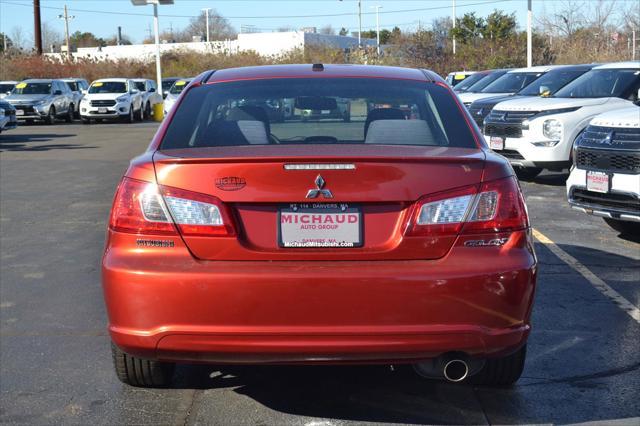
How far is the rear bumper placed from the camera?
3.67m

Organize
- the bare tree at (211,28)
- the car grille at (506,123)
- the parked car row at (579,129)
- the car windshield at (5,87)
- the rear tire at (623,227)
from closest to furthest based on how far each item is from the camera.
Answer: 1. the parked car row at (579,129)
2. the rear tire at (623,227)
3. the car grille at (506,123)
4. the car windshield at (5,87)
5. the bare tree at (211,28)

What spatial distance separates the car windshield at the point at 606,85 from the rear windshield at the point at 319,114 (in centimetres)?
880

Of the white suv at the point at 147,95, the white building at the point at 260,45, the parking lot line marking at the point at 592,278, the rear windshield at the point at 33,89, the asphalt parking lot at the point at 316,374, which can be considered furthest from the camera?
the white building at the point at 260,45

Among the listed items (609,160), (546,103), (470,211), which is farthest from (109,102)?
(470,211)

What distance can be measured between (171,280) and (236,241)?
1.01 ft

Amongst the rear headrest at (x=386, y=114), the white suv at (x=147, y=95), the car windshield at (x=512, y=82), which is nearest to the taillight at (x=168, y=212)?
the rear headrest at (x=386, y=114)

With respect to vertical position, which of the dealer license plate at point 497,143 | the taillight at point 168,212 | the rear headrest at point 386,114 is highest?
the rear headrest at point 386,114

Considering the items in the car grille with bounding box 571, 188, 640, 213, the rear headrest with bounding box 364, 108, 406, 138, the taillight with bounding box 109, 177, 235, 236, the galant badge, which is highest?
the rear headrest with bounding box 364, 108, 406, 138

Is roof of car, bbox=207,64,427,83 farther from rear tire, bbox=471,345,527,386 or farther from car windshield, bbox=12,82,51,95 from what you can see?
car windshield, bbox=12,82,51,95

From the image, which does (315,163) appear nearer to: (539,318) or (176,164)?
(176,164)

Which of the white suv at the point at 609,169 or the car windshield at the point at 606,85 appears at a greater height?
the car windshield at the point at 606,85

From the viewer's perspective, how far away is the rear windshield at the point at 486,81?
20.9m

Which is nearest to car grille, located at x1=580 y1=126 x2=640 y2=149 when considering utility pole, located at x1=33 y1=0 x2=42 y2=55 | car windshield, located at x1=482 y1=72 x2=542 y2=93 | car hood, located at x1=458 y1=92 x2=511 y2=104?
car hood, located at x1=458 y1=92 x2=511 y2=104

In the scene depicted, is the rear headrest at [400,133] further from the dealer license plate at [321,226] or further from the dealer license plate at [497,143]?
the dealer license plate at [497,143]
